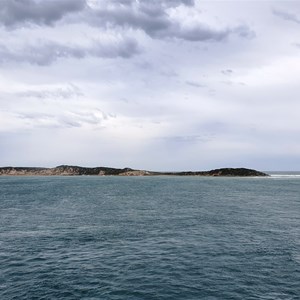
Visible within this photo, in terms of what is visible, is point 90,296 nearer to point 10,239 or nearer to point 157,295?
point 157,295

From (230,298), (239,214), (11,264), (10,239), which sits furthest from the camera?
(239,214)

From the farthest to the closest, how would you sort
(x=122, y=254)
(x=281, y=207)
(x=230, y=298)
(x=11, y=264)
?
(x=281, y=207), (x=122, y=254), (x=11, y=264), (x=230, y=298)

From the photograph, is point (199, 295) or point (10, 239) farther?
point (10, 239)

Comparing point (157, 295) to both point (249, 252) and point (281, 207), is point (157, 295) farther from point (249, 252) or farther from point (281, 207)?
point (281, 207)

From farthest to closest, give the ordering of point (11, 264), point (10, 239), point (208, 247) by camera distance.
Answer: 1. point (10, 239)
2. point (208, 247)
3. point (11, 264)

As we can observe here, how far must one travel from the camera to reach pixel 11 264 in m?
39.2

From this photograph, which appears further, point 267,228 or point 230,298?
point 267,228

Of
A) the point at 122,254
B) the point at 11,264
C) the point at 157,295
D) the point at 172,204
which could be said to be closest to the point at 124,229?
the point at 122,254

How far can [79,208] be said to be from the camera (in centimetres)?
8644

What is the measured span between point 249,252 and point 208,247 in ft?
17.2

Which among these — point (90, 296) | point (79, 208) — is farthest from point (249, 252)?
point (79, 208)

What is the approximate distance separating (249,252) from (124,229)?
22.1 meters

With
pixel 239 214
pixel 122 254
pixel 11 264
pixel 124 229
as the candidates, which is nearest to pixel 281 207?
pixel 239 214

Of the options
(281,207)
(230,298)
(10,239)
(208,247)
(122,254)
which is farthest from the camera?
(281,207)
